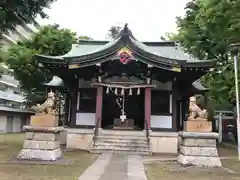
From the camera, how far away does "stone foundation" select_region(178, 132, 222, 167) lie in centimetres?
1087

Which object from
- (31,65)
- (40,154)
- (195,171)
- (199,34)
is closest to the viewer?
(195,171)

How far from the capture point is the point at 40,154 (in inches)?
436

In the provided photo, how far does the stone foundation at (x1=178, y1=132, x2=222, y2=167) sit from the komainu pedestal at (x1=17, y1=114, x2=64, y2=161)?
500cm

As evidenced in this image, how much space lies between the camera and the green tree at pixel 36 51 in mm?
25328

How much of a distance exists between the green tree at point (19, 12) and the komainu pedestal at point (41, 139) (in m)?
3.54

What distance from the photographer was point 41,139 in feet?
36.7

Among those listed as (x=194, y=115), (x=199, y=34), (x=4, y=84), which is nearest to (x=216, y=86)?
(x=199, y=34)

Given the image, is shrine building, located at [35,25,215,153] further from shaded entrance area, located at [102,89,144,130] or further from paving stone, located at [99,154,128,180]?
paving stone, located at [99,154,128,180]

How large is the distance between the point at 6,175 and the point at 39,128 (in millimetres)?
3029

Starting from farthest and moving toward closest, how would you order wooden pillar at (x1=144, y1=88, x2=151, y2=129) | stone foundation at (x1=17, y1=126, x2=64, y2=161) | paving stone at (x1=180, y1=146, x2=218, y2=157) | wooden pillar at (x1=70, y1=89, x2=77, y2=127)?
wooden pillar at (x1=70, y1=89, x2=77, y2=127) < wooden pillar at (x1=144, y1=88, x2=151, y2=129) < stone foundation at (x1=17, y1=126, x2=64, y2=161) < paving stone at (x1=180, y1=146, x2=218, y2=157)

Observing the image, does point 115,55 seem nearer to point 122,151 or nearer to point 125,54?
point 125,54

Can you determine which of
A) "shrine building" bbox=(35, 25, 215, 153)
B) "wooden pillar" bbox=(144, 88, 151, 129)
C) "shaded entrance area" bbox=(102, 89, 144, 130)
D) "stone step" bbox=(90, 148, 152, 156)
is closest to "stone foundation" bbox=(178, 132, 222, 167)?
"stone step" bbox=(90, 148, 152, 156)

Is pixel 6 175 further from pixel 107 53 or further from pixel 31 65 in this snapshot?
pixel 31 65

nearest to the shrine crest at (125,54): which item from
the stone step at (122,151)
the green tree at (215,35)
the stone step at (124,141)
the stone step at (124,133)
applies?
the stone step at (124,133)
